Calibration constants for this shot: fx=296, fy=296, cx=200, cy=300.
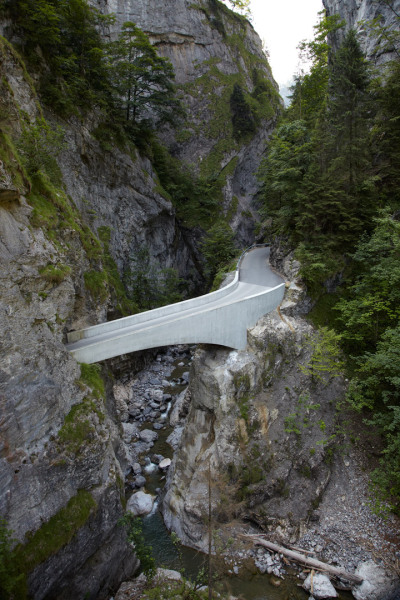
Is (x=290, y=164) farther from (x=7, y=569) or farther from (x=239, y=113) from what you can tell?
(x=239, y=113)

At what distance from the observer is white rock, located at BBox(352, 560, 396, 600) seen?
30.0 feet

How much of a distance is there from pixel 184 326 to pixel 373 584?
10.4 metres

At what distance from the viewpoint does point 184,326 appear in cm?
1252

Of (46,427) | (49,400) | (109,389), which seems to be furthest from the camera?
(109,389)

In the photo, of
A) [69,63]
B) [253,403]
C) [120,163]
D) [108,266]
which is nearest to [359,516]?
[253,403]

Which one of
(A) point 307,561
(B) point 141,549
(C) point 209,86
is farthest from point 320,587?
(C) point 209,86

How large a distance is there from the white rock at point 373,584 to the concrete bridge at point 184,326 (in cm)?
867

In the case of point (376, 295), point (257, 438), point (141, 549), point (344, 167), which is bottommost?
Answer: point (141, 549)

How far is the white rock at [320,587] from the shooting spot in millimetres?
9352

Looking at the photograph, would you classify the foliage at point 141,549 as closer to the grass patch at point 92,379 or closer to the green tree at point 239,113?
the grass patch at point 92,379

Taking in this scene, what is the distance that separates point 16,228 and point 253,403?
10.8 meters

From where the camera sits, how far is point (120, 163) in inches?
938

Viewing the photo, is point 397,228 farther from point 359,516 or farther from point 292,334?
point 359,516

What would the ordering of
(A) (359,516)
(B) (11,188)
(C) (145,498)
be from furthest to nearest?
(C) (145,498)
(A) (359,516)
(B) (11,188)
